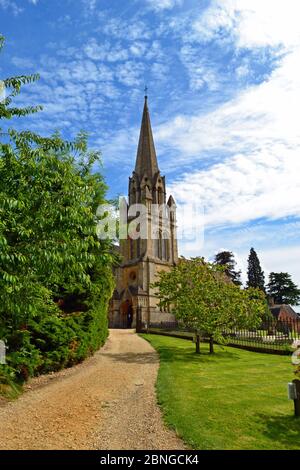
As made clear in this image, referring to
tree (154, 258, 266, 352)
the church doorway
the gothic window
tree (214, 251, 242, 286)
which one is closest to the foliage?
tree (154, 258, 266, 352)

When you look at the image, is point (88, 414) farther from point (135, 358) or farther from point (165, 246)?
point (165, 246)

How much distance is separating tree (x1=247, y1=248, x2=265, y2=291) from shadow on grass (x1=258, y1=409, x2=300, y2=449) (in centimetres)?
7600

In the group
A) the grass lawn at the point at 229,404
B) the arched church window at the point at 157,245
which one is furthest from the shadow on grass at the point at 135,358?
the arched church window at the point at 157,245

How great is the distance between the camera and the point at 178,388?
31.8 ft

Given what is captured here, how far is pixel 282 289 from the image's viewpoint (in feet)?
270

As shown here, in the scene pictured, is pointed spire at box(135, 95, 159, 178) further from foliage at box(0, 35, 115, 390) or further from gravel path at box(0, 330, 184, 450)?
foliage at box(0, 35, 115, 390)

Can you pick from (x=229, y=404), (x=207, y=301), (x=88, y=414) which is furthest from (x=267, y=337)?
(x=88, y=414)

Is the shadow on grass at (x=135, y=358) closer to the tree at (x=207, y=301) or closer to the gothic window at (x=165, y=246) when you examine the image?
the tree at (x=207, y=301)

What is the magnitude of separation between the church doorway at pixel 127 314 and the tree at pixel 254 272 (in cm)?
4008

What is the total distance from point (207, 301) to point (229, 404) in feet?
34.3

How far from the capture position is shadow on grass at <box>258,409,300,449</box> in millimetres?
5824

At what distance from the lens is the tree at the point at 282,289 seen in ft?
263
